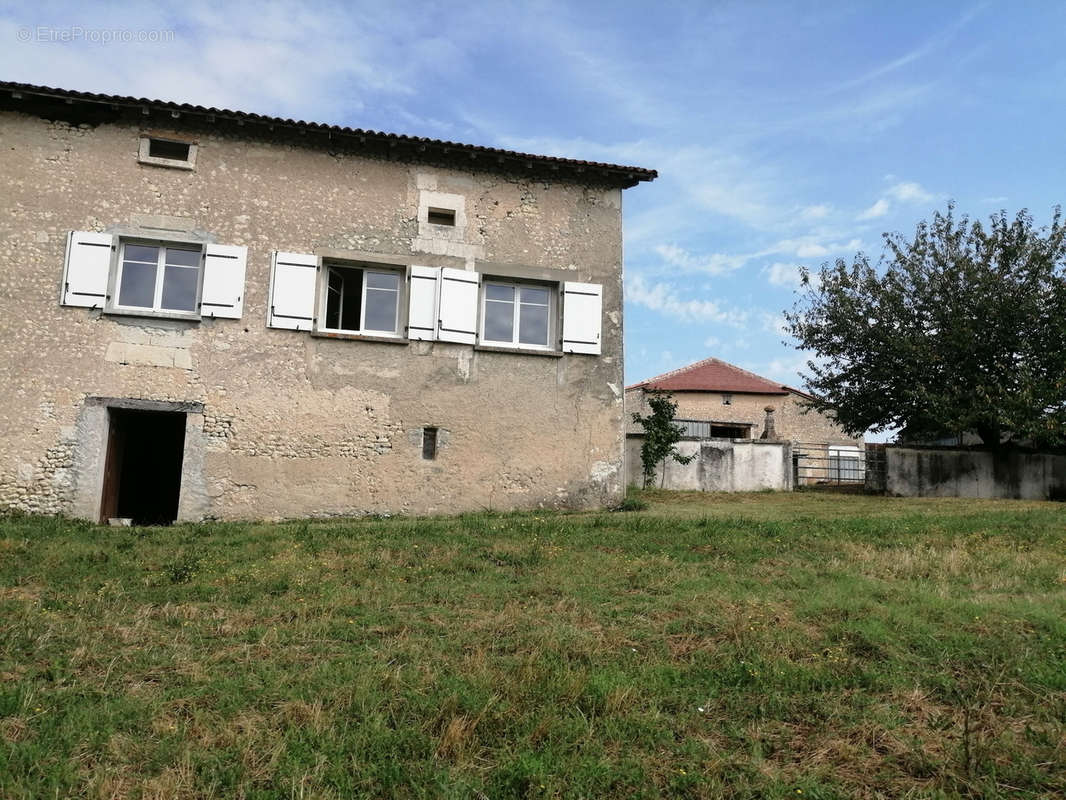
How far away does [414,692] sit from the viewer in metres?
4.17

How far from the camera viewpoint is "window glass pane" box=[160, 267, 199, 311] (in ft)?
38.2

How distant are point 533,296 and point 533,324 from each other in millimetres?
505

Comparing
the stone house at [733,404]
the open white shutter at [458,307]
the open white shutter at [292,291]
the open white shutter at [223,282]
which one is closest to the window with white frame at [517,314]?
the open white shutter at [458,307]

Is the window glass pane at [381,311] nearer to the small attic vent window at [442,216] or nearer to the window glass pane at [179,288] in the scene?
the small attic vent window at [442,216]

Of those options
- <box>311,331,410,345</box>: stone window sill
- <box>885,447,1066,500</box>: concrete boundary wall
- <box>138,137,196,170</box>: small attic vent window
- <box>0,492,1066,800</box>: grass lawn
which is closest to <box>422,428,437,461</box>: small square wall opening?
<box>311,331,410,345</box>: stone window sill

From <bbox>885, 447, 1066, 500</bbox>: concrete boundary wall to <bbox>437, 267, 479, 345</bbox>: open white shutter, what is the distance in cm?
1177

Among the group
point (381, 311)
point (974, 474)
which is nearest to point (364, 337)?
point (381, 311)

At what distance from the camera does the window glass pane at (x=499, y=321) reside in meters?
12.7

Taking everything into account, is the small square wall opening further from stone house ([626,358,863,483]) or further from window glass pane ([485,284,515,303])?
stone house ([626,358,863,483])

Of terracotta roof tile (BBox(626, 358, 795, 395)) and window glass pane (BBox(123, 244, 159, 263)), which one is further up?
terracotta roof tile (BBox(626, 358, 795, 395))

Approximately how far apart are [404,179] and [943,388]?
14286 mm

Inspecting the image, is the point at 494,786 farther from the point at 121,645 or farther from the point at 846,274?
the point at 846,274

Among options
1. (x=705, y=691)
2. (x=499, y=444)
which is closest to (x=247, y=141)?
(x=499, y=444)

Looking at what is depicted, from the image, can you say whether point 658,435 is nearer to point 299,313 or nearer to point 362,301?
point 362,301
